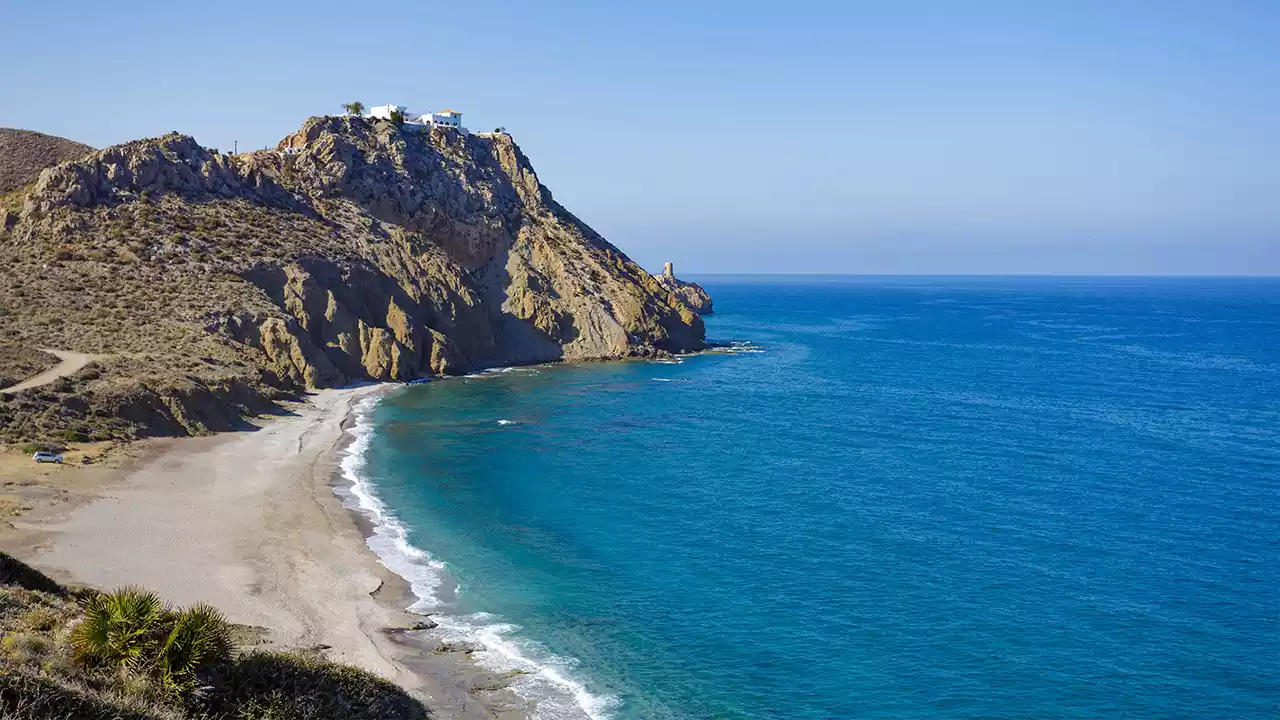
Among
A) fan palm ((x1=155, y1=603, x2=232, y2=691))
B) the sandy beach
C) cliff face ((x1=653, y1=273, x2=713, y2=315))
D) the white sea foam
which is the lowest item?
the white sea foam

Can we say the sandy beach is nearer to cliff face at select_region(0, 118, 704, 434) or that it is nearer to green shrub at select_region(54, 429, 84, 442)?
green shrub at select_region(54, 429, 84, 442)

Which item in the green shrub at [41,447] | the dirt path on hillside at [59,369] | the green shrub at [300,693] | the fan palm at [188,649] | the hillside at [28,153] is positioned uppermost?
the hillside at [28,153]

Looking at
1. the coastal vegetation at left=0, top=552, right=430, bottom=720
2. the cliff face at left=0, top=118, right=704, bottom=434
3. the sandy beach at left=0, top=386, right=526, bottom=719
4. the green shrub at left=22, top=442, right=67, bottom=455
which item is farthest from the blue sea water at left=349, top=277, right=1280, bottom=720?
the green shrub at left=22, top=442, right=67, bottom=455

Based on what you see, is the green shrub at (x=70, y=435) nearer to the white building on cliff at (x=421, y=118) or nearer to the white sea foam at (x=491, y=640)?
the white sea foam at (x=491, y=640)

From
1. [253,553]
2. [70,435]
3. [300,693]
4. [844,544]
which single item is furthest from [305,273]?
Answer: [300,693]

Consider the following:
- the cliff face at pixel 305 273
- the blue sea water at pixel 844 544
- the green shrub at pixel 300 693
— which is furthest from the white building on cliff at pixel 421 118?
the green shrub at pixel 300 693

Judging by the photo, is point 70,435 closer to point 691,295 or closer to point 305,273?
point 305,273
